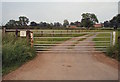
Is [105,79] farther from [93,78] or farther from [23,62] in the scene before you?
[23,62]

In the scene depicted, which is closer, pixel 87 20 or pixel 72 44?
pixel 72 44

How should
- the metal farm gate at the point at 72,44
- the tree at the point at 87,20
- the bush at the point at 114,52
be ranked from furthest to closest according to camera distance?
the tree at the point at 87,20 → the metal farm gate at the point at 72,44 → the bush at the point at 114,52

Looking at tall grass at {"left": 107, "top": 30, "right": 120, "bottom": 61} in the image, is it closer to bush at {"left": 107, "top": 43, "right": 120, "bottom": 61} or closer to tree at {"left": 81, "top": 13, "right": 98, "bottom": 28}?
bush at {"left": 107, "top": 43, "right": 120, "bottom": 61}

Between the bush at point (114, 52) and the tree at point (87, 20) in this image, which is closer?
the bush at point (114, 52)

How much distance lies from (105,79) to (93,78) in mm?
389

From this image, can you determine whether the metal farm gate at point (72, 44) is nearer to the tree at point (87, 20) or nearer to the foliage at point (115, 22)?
the foliage at point (115, 22)

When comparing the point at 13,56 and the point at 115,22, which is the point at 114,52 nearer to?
the point at 13,56

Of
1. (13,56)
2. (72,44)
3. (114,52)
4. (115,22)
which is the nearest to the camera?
(13,56)

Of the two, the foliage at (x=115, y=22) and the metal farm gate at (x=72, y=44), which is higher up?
the foliage at (x=115, y=22)

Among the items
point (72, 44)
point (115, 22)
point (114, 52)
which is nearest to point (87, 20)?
point (115, 22)

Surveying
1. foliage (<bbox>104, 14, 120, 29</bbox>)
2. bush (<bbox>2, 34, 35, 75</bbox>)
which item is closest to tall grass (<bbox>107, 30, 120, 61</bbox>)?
bush (<bbox>2, 34, 35, 75</bbox>)

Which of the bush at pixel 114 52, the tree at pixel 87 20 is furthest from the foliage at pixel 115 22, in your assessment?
the bush at pixel 114 52

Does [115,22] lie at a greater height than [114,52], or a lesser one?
greater

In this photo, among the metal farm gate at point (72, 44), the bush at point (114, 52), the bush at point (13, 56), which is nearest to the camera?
the bush at point (13, 56)
